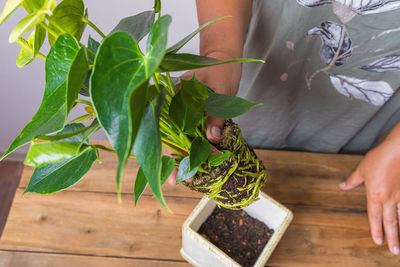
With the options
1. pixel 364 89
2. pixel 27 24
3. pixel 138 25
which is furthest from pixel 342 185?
pixel 27 24

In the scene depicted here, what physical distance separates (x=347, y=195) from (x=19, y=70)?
96cm

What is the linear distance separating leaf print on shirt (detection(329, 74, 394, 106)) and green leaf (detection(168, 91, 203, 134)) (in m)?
0.38

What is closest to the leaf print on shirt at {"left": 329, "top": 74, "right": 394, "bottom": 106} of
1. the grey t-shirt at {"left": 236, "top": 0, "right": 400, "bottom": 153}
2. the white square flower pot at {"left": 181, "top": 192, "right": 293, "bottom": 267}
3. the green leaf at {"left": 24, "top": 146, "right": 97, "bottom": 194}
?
the grey t-shirt at {"left": 236, "top": 0, "right": 400, "bottom": 153}

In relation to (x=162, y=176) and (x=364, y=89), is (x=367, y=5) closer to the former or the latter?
(x=364, y=89)

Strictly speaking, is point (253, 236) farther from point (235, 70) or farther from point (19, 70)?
point (19, 70)

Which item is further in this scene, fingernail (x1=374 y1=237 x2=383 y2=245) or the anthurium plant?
fingernail (x1=374 y1=237 x2=383 y2=245)

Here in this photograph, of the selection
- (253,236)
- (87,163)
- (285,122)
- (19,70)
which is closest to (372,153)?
(285,122)

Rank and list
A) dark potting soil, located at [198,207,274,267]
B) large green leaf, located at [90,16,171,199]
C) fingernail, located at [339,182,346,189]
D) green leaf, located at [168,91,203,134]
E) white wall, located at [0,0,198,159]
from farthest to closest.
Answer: white wall, located at [0,0,198,159]
fingernail, located at [339,182,346,189]
dark potting soil, located at [198,207,274,267]
green leaf, located at [168,91,203,134]
large green leaf, located at [90,16,171,199]

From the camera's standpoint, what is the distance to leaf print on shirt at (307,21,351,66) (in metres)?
0.54

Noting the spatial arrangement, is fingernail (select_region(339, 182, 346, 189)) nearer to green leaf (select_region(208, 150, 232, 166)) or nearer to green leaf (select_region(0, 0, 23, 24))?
green leaf (select_region(208, 150, 232, 166))

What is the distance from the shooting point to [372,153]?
0.68 m

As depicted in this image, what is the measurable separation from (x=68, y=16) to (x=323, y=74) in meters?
0.48

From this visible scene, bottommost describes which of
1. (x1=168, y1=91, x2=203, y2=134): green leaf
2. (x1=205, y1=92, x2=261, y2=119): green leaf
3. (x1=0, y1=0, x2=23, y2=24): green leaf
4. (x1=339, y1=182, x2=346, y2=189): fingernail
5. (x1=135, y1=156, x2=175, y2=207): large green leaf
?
(x1=339, y1=182, x2=346, y2=189): fingernail

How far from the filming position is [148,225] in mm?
672
